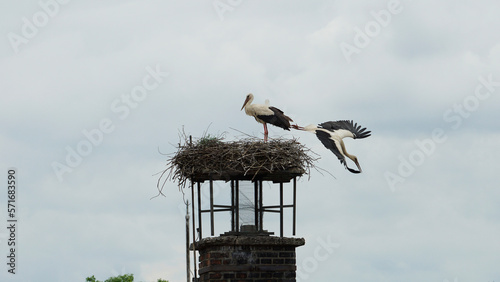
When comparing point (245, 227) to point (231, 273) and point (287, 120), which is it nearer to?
point (231, 273)

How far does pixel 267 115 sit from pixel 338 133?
3.60 feet

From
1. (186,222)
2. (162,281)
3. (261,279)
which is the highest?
(162,281)

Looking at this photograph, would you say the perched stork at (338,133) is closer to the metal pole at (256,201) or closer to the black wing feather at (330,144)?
the black wing feather at (330,144)

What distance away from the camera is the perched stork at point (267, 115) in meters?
14.4

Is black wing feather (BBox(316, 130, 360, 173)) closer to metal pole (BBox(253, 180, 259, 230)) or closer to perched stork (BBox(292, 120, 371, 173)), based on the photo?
perched stork (BBox(292, 120, 371, 173))

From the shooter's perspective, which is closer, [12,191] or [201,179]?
[201,179]

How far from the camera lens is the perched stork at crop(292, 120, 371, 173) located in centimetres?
1390

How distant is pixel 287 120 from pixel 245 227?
1766mm

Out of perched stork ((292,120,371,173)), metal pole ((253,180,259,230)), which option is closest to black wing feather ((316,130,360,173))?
perched stork ((292,120,371,173))

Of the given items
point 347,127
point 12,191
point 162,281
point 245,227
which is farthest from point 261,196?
point 162,281

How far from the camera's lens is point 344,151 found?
554 inches

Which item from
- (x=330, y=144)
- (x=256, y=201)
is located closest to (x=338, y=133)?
(x=330, y=144)

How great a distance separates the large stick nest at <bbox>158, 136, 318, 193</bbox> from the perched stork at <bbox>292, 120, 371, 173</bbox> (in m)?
0.35

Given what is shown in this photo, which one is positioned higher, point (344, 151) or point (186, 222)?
point (344, 151)
